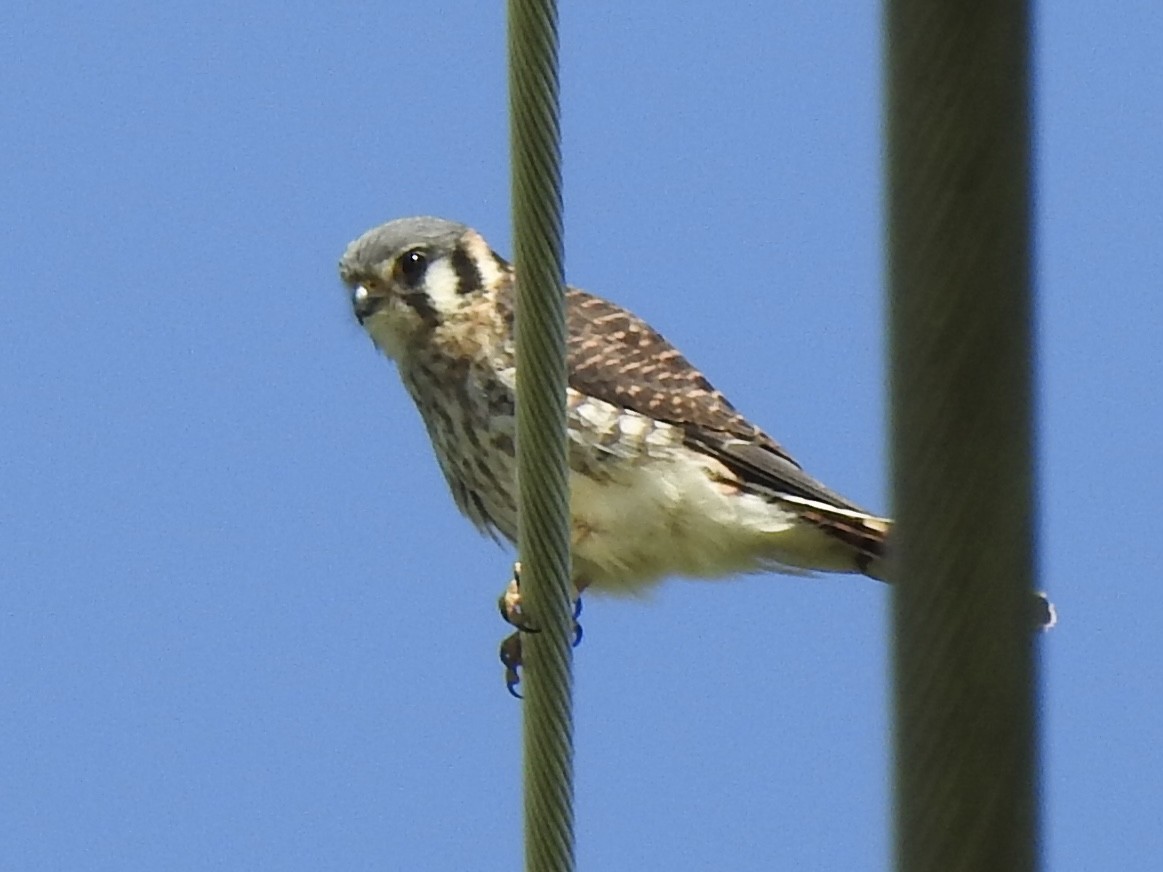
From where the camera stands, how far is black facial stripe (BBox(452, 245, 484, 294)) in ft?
18.2

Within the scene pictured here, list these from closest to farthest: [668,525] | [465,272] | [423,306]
Result: 1. [668,525]
2. [423,306]
3. [465,272]

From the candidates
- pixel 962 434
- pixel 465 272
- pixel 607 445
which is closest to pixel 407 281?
pixel 465 272

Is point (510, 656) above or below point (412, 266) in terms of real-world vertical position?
below

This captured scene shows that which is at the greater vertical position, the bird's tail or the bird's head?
the bird's head

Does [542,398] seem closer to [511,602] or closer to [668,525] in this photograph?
[511,602]

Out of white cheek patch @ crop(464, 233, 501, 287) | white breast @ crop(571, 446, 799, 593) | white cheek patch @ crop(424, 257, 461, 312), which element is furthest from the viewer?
white cheek patch @ crop(464, 233, 501, 287)

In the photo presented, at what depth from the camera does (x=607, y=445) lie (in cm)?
532

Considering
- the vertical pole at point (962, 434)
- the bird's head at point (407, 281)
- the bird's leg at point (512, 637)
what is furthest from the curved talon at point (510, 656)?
the vertical pole at point (962, 434)

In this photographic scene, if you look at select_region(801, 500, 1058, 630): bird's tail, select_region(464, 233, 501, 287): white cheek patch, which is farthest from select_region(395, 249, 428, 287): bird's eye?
select_region(801, 500, 1058, 630): bird's tail

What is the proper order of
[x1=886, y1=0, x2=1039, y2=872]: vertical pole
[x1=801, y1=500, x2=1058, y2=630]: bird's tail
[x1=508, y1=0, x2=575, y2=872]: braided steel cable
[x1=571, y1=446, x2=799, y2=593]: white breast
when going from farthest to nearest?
[x1=801, y1=500, x2=1058, y2=630]: bird's tail → [x1=571, y1=446, x2=799, y2=593]: white breast → [x1=508, y1=0, x2=575, y2=872]: braided steel cable → [x1=886, y1=0, x2=1039, y2=872]: vertical pole

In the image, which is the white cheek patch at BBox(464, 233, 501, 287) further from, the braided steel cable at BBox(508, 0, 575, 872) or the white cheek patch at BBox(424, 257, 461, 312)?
the braided steel cable at BBox(508, 0, 575, 872)

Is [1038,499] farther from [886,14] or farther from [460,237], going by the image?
[460,237]

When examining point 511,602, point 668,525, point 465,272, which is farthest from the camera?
point 465,272

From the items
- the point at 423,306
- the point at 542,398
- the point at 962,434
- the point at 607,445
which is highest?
the point at 423,306
